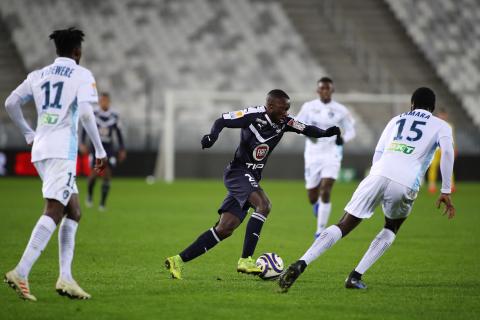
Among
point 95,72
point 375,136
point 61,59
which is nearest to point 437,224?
point 61,59

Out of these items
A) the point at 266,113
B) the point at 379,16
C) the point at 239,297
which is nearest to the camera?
the point at 239,297

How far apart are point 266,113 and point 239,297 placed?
2155 mm

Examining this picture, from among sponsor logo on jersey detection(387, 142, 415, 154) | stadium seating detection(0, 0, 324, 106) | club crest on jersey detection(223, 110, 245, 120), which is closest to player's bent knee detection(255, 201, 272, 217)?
club crest on jersey detection(223, 110, 245, 120)

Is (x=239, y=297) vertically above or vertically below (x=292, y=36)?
below

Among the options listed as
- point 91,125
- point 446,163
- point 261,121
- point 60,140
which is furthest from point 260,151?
point 60,140

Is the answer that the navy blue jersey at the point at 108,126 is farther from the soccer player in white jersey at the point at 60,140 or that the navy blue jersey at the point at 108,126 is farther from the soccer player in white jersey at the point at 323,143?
the soccer player in white jersey at the point at 60,140

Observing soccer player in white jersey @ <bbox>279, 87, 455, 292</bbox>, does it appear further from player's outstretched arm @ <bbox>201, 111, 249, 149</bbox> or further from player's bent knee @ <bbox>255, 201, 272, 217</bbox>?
player's outstretched arm @ <bbox>201, 111, 249, 149</bbox>

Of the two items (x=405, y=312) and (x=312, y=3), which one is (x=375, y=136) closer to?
(x=312, y=3)

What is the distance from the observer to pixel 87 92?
7.29 meters

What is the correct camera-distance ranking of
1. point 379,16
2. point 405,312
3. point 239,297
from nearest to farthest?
point 405,312 < point 239,297 < point 379,16

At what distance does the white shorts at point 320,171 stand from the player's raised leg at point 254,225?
494 cm

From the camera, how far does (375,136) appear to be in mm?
30688

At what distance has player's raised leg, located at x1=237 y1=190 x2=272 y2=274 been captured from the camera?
29.2 feet

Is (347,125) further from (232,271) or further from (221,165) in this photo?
(221,165)
